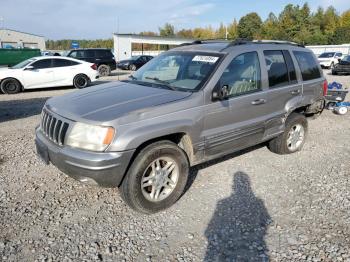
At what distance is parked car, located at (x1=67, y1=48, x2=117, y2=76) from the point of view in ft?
66.5

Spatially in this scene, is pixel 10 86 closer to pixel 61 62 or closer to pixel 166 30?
pixel 61 62

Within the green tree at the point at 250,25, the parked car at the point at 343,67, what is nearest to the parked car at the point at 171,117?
the parked car at the point at 343,67

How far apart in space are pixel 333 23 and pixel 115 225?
89.6 metres

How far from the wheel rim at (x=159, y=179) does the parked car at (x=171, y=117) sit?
12 mm

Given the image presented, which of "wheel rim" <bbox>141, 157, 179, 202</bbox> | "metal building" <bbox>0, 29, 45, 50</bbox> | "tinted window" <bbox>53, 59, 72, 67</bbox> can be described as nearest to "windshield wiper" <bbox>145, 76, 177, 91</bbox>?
"wheel rim" <bbox>141, 157, 179, 202</bbox>

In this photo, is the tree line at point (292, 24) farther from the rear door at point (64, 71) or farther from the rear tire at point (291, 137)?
the rear tire at point (291, 137)

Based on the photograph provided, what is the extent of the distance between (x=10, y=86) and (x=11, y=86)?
36 mm

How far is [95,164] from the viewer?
3.28m

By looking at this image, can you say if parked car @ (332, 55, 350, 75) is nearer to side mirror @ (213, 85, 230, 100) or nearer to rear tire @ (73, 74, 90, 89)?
rear tire @ (73, 74, 90, 89)

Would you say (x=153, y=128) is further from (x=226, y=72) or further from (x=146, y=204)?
(x=226, y=72)

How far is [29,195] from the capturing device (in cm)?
416

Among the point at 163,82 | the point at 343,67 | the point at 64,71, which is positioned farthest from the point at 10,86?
the point at 343,67

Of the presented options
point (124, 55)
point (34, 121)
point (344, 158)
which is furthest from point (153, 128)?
point (124, 55)

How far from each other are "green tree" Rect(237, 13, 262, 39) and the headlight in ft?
268
